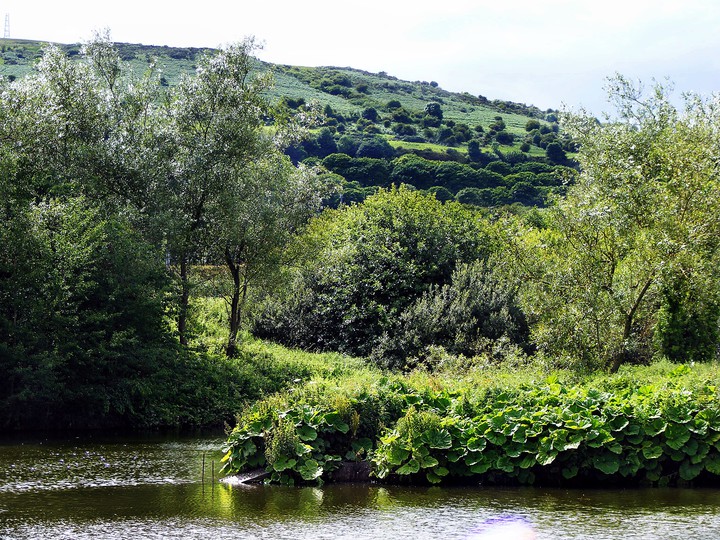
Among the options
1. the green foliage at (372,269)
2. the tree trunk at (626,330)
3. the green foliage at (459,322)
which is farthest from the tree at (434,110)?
the tree trunk at (626,330)

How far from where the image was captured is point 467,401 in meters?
14.8

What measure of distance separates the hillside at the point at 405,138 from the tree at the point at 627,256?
199 ft

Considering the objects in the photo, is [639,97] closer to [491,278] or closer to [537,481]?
[491,278]

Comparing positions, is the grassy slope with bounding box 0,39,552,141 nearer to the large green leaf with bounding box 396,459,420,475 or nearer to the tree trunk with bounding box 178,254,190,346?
the tree trunk with bounding box 178,254,190,346

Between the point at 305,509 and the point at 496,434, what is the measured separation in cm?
363

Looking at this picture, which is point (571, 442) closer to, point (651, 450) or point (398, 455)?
point (651, 450)

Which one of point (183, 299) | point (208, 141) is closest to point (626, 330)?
point (183, 299)

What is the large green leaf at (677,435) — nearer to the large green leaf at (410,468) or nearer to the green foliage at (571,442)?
the green foliage at (571,442)

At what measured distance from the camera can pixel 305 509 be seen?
12.2m

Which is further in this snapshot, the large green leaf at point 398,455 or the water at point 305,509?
the large green leaf at point 398,455

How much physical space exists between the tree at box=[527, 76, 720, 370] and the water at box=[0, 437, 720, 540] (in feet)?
24.5

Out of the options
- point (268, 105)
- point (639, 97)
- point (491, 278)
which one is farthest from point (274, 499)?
point (639, 97)

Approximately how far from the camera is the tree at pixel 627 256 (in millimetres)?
20078

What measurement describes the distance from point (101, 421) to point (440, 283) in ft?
45.3
